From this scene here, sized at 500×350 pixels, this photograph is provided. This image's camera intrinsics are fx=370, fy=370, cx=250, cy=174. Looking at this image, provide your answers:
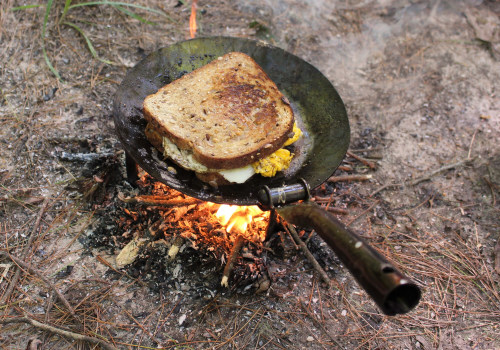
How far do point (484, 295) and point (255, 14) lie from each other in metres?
3.77

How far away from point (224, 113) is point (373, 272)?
1648 millimetres

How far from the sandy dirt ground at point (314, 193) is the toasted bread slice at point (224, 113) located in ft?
2.49

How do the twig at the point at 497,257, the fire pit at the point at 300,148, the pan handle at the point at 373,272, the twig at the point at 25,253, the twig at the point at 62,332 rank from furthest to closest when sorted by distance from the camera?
the twig at the point at 497,257
the twig at the point at 25,253
the twig at the point at 62,332
the fire pit at the point at 300,148
the pan handle at the point at 373,272

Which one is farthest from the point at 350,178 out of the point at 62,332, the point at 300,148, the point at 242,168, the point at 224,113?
the point at 62,332

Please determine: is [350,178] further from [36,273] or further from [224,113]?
[36,273]

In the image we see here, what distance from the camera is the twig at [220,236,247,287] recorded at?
253 cm

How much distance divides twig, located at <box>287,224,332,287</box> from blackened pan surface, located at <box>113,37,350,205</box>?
456mm

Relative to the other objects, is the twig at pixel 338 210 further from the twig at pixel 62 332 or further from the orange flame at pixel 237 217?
the twig at pixel 62 332

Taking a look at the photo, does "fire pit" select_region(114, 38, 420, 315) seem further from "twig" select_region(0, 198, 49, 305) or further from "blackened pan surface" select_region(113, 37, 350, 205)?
"twig" select_region(0, 198, 49, 305)

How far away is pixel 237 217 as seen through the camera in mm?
2904

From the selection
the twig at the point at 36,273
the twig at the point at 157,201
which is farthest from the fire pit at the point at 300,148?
the twig at the point at 36,273

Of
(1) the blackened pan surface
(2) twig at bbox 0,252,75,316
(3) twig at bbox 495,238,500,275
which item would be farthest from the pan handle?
(3) twig at bbox 495,238,500,275

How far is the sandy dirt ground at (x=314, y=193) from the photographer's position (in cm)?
243

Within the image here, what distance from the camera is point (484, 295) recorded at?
2.74 meters
